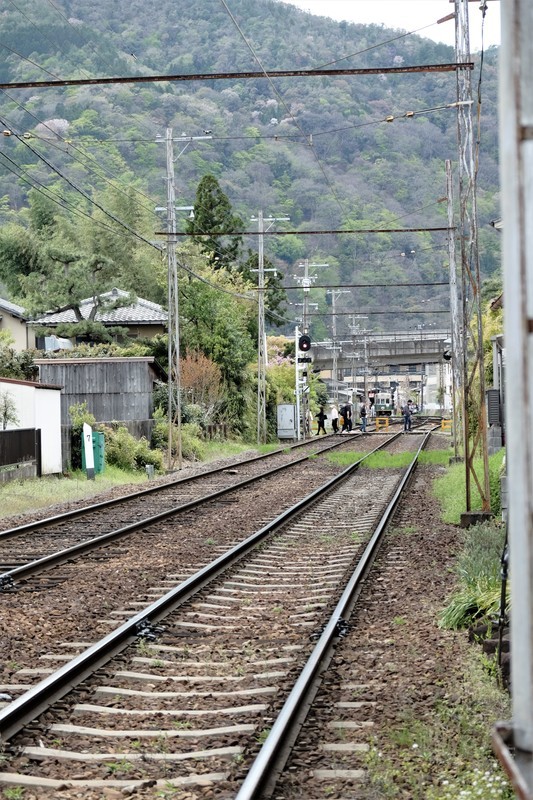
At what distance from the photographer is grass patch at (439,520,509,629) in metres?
9.87

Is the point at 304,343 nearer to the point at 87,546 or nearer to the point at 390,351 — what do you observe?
the point at 87,546

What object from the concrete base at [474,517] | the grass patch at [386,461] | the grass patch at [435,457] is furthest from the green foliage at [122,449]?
the concrete base at [474,517]

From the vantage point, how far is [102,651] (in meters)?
8.55

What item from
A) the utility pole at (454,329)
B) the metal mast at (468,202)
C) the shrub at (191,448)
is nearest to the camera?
the metal mast at (468,202)

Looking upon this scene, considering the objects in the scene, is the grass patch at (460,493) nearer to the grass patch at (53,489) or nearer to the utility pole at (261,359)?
the grass patch at (53,489)

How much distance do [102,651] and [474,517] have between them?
32.5ft

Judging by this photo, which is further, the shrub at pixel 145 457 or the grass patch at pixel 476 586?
the shrub at pixel 145 457

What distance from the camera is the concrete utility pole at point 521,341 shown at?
103 inches

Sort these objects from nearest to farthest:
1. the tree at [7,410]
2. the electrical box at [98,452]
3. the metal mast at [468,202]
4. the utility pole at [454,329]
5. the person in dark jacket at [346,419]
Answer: the metal mast at [468,202]
the tree at [7,410]
the electrical box at [98,452]
the utility pole at [454,329]
the person in dark jacket at [346,419]

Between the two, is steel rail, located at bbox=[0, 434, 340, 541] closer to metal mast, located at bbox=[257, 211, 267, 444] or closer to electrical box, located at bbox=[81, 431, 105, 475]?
electrical box, located at bbox=[81, 431, 105, 475]

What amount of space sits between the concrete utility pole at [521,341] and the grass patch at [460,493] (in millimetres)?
15692

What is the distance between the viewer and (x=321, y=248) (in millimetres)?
136000

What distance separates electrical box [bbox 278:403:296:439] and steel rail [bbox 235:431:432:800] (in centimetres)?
4366

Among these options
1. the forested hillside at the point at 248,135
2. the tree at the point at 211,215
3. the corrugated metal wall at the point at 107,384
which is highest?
the forested hillside at the point at 248,135
